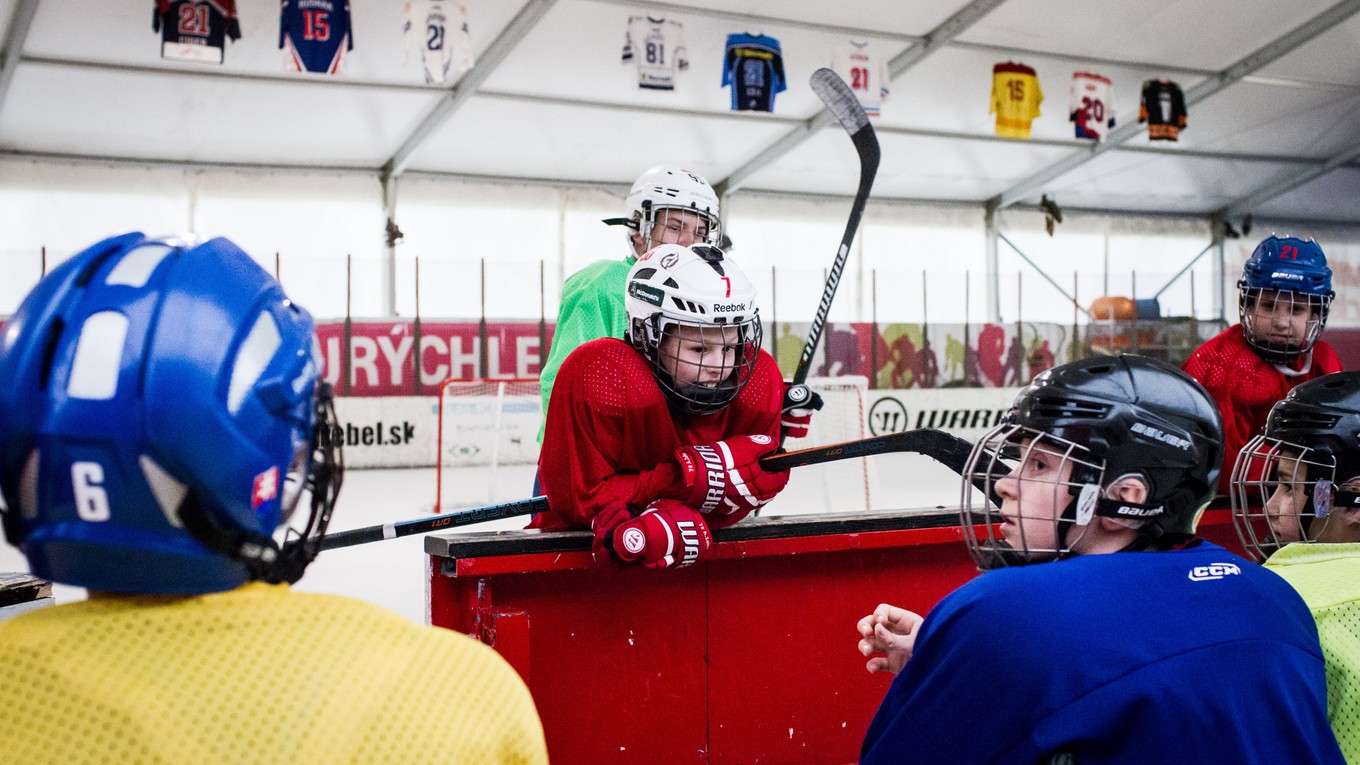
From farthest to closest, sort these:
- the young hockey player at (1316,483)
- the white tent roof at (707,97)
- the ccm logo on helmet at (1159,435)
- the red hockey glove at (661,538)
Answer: the white tent roof at (707,97) → the red hockey glove at (661,538) → the young hockey player at (1316,483) → the ccm logo on helmet at (1159,435)

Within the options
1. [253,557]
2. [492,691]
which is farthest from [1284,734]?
[253,557]

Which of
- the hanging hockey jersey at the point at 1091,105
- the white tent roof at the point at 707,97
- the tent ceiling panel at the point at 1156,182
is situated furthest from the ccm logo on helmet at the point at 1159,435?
the tent ceiling panel at the point at 1156,182

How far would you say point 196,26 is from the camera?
874 cm

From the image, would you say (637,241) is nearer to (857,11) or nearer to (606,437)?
(606,437)

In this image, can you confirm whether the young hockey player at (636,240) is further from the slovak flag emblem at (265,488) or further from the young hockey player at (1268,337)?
the slovak flag emblem at (265,488)

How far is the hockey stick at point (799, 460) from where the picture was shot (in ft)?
8.80

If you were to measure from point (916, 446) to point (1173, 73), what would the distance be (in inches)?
485

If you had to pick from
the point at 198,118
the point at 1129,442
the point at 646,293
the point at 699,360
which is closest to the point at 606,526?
the point at 699,360

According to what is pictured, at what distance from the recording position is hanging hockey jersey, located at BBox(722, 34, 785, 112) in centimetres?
1106

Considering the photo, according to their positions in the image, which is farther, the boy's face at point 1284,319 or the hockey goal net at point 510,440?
the hockey goal net at point 510,440

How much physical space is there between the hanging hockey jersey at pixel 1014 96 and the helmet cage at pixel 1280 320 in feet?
30.2

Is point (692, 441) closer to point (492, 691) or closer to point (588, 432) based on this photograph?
point (588, 432)

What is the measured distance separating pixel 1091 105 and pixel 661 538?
12.1 metres

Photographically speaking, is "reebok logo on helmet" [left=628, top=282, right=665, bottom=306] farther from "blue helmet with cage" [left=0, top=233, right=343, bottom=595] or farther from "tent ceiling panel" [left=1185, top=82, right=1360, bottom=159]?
"tent ceiling panel" [left=1185, top=82, right=1360, bottom=159]
